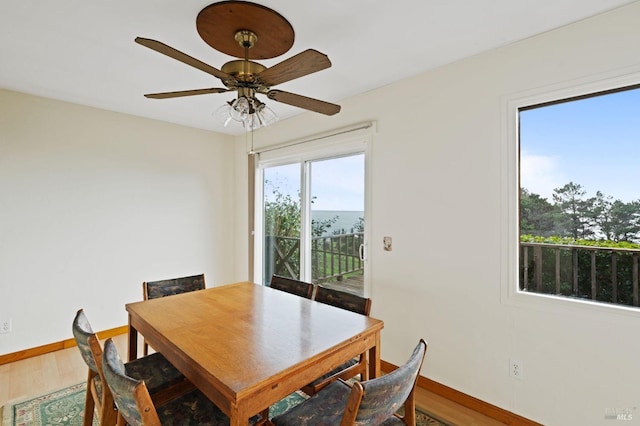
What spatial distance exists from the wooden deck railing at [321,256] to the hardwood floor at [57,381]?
122 centimetres

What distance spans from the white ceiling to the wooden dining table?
169 cm

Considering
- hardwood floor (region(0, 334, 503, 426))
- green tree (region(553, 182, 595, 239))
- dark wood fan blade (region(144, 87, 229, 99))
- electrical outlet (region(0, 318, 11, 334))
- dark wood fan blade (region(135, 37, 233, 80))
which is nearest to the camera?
dark wood fan blade (region(135, 37, 233, 80))

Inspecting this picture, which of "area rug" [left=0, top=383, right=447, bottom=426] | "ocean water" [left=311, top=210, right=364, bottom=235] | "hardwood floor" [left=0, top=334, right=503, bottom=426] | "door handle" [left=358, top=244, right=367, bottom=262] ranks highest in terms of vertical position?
"ocean water" [left=311, top=210, right=364, bottom=235]

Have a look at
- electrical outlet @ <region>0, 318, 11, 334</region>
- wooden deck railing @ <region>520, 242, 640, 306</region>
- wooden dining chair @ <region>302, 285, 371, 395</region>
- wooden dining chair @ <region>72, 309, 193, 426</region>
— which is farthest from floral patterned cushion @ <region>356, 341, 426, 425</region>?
electrical outlet @ <region>0, 318, 11, 334</region>

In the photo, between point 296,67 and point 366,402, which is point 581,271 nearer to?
point 366,402

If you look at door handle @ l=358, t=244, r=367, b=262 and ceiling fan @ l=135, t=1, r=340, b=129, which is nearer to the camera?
ceiling fan @ l=135, t=1, r=340, b=129

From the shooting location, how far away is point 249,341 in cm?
147

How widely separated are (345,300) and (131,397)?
1340mm

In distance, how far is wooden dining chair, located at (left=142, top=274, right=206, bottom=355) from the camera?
7.80ft

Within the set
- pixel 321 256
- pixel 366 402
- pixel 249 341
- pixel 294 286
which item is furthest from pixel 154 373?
pixel 321 256

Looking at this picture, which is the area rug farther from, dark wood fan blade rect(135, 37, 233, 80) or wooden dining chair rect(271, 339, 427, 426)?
dark wood fan blade rect(135, 37, 233, 80)

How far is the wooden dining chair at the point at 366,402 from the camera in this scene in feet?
3.25

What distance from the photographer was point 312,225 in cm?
356

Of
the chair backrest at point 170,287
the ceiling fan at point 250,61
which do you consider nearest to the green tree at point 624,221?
the ceiling fan at point 250,61
